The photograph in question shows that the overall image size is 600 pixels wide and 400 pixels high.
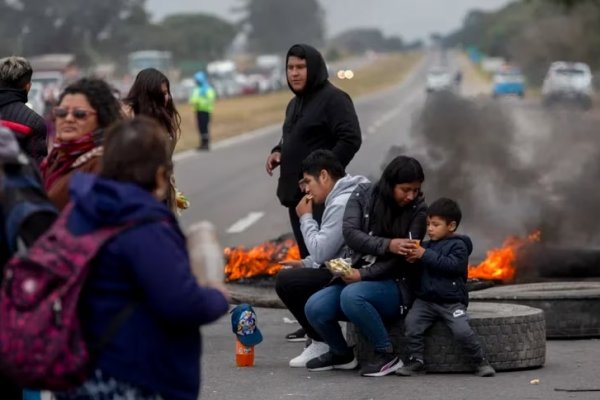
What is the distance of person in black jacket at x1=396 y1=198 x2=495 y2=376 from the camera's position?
8.03m

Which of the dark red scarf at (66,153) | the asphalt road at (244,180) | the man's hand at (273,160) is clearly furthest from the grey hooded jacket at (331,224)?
the asphalt road at (244,180)

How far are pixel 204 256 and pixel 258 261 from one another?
726 cm

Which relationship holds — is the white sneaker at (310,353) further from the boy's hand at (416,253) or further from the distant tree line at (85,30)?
the distant tree line at (85,30)

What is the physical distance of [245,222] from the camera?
19.0 metres

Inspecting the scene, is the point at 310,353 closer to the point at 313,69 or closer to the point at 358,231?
the point at 358,231

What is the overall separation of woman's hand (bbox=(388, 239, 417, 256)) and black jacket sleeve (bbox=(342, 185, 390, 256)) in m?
0.04

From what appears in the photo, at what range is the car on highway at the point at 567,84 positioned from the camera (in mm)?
48931

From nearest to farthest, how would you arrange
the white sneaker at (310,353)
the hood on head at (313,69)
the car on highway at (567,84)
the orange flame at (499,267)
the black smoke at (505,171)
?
the white sneaker at (310,353) → the hood on head at (313,69) → the orange flame at (499,267) → the black smoke at (505,171) → the car on highway at (567,84)

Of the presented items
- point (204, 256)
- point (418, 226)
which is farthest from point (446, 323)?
point (204, 256)

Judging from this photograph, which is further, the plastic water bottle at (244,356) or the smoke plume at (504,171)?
the smoke plume at (504,171)

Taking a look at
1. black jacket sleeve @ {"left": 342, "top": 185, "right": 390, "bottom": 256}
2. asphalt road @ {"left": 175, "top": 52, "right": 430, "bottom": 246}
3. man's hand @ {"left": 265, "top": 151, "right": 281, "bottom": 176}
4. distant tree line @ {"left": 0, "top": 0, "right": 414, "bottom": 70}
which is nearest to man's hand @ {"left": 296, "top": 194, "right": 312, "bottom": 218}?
black jacket sleeve @ {"left": 342, "top": 185, "right": 390, "bottom": 256}

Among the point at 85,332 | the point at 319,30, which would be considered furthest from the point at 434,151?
the point at 319,30

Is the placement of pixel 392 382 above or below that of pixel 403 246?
below

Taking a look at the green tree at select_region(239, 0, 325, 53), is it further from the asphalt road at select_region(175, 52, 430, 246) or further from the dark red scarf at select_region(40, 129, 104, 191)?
the dark red scarf at select_region(40, 129, 104, 191)
